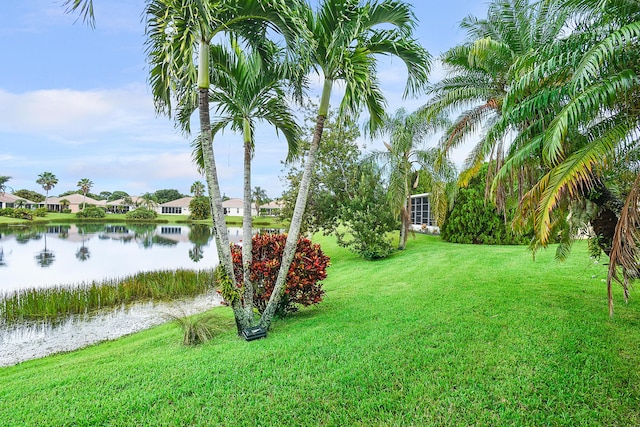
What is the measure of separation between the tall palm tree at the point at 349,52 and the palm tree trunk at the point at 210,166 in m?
0.99

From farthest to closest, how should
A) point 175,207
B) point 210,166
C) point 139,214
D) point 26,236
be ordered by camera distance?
point 175,207 < point 139,214 < point 26,236 < point 210,166

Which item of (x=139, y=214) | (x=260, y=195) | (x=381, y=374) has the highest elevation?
(x=260, y=195)

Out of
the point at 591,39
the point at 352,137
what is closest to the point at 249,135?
the point at 591,39

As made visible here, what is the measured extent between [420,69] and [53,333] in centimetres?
1053

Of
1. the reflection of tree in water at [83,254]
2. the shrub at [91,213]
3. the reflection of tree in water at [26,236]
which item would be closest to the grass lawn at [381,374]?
the reflection of tree in water at [83,254]

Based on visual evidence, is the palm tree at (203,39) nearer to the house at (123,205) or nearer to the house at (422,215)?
the house at (422,215)

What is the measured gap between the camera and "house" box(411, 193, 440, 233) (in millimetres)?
22106

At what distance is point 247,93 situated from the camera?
619 centimetres

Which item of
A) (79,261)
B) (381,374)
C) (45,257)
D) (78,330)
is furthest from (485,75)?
(45,257)

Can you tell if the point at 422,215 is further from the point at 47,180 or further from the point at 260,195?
the point at 47,180

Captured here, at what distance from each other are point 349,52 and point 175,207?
78426 millimetres

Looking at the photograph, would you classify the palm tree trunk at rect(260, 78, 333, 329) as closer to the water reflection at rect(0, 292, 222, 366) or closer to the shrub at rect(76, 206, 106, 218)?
the water reflection at rect(0, 292, 222, 366)

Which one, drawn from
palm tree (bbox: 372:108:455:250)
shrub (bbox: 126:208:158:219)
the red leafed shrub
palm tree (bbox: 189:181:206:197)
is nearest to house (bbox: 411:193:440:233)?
palm tree (bbox: 372:108:455:250)

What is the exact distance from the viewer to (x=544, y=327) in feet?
16.3
